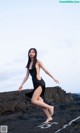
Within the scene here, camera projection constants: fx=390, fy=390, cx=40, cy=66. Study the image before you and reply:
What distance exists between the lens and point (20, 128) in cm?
1173

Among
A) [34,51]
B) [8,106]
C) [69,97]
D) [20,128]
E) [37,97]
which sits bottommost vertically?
[69,97]

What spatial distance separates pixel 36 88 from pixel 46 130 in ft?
4.96

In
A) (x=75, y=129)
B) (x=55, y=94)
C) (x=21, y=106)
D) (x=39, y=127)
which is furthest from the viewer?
(x=55, y=94)

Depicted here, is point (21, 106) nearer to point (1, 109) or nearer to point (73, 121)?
point (1, 109)

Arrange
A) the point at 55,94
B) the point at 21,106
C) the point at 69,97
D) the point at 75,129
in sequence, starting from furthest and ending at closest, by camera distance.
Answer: the point at 69,97
the point at 55,94
the point at 21,106
the point at 75,129

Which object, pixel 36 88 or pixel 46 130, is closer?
pixel 46 130

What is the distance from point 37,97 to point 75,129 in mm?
1706

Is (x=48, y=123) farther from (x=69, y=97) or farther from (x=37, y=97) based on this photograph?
(x=69, y=97)

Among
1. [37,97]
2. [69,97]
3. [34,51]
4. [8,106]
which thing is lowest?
[69,97]

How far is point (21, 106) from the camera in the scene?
25.1m

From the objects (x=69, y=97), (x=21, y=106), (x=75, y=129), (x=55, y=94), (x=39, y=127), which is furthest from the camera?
(x=69, y=97)

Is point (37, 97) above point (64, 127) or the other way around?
above

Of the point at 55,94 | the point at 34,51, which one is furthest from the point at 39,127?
the point at 55,94

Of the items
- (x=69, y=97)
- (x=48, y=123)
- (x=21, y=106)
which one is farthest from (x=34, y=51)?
(x=69, y=97)
